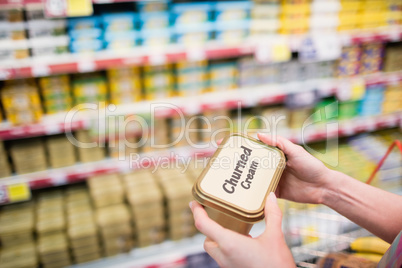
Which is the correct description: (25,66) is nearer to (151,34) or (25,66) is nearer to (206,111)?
(151,34)

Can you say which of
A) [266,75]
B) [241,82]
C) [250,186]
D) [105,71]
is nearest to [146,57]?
[105,71]

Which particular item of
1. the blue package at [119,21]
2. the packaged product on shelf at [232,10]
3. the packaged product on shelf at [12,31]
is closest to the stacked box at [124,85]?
the blue package at [119,21]

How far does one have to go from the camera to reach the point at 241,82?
1985 millimetres

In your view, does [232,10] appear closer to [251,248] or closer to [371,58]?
[371,58]

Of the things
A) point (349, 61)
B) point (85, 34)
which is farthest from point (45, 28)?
point (349, 61)

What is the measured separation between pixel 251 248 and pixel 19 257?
1.48 m

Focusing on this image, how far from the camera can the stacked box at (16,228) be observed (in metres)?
1.63

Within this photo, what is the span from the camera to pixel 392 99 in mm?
2314

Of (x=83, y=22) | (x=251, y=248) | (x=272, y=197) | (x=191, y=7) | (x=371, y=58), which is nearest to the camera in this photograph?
(x=251, y=248)

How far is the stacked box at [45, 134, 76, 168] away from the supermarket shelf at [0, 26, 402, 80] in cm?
38

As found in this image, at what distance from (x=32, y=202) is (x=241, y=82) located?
1491 mm

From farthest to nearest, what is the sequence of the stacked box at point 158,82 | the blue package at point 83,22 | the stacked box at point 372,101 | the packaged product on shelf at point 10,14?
the stacked box at point 372,101 < the stacked box at point 158,82 < the blue package at point 83,22 < the packaged product on shelf at point 10,14

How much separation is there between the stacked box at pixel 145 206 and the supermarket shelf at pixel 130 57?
66 cm

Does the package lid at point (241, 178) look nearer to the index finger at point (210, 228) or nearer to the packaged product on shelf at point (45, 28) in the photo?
the index finger at point (210, 228)
